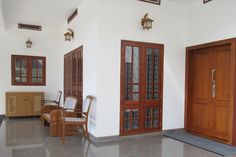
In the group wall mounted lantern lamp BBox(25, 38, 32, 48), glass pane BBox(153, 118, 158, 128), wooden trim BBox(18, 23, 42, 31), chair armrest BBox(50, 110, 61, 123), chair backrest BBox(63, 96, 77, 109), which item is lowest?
glass pane BBox(153, 118, 158, 128)

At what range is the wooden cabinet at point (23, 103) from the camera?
705 cm

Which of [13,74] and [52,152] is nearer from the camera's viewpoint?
[52,152]

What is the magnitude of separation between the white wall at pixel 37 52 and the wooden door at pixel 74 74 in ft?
2.88

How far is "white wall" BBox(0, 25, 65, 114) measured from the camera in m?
7.28

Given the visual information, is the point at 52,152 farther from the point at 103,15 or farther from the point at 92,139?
the point at 103,15

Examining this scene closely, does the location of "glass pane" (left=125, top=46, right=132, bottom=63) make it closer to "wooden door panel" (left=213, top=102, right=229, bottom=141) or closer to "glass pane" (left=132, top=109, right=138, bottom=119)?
Answer: "glass pane" (left=132, top=109, right=138, bottom=119)

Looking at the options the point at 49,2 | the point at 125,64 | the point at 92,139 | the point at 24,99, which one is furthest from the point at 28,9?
the point at 92,139

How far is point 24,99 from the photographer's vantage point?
7.19 m

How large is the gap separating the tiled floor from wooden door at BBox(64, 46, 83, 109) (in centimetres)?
131

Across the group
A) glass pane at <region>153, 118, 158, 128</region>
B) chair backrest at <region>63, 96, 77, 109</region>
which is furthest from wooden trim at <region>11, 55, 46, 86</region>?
glass pane at <region>153, 118, 158, 128</region>

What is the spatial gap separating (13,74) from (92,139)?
4428 mm

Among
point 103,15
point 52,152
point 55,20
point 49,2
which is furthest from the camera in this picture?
point 55,20

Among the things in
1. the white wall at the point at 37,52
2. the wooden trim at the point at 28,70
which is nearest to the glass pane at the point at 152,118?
the white wall at the point at 37,52

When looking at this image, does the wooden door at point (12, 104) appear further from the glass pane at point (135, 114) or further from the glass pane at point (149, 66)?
the glass pane at point (149, 66)
